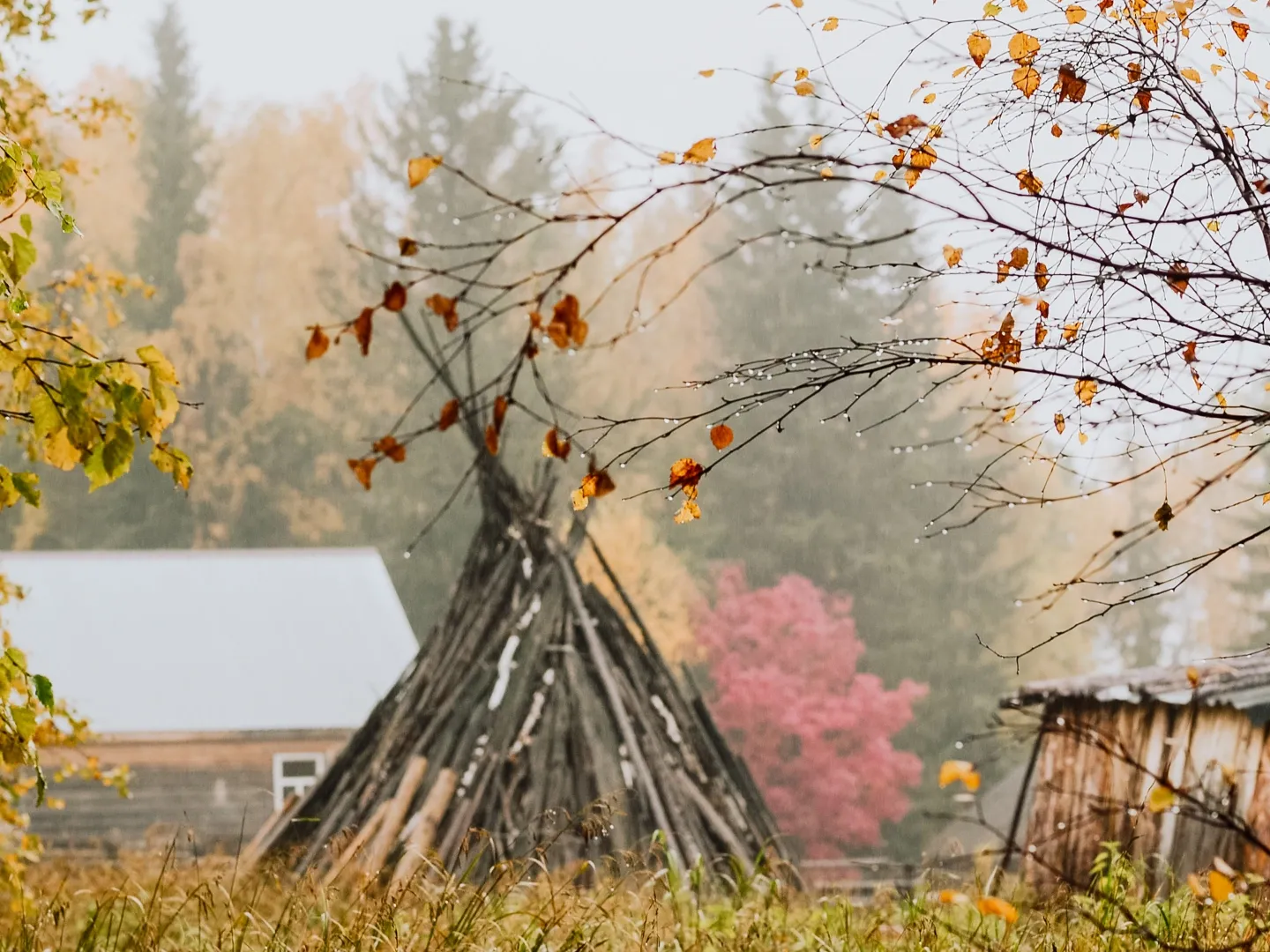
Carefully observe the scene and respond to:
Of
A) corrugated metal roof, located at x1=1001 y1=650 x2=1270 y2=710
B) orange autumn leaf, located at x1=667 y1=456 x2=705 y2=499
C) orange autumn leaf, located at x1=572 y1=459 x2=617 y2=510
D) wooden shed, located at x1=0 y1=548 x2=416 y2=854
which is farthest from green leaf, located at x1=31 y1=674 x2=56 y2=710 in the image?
wooden shed, located at x1=0 y1=548 x2=416 y2=854

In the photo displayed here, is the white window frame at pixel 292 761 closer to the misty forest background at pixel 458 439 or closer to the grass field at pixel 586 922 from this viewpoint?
the misty forest background at pixel 458 439

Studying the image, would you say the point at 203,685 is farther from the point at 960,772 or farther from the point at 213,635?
the point at 960,772

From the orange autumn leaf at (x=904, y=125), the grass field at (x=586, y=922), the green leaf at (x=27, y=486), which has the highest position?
the orange autumn leaf at (x=904, y=125)

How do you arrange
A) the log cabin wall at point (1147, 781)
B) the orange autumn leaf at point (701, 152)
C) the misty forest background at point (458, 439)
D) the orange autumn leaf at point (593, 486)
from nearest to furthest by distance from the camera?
the orange autumn leaf at point (593, 486) → the orange autumn leaf at point (701, 152) → the log cabin wall at point (1147, 781) → the misty forest background at point (458, 439)

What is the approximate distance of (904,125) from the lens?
2.73 meters

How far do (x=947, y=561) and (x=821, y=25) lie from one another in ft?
66.3

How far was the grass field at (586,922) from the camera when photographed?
3.46 meters

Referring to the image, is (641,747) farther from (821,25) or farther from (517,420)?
(517,420)

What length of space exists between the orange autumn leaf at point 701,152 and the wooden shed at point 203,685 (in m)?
12.0

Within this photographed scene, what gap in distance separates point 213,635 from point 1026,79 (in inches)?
553

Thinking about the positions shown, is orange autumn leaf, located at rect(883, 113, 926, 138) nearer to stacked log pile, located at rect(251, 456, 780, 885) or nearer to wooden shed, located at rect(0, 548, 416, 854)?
stacked log pile, located at rect(251, 456, 780, 885)

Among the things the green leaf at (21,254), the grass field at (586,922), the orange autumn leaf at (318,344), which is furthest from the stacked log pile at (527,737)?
the orange autumn leaf at (318,344)

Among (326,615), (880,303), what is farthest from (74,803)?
(880,303)

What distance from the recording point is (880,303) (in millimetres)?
25156
